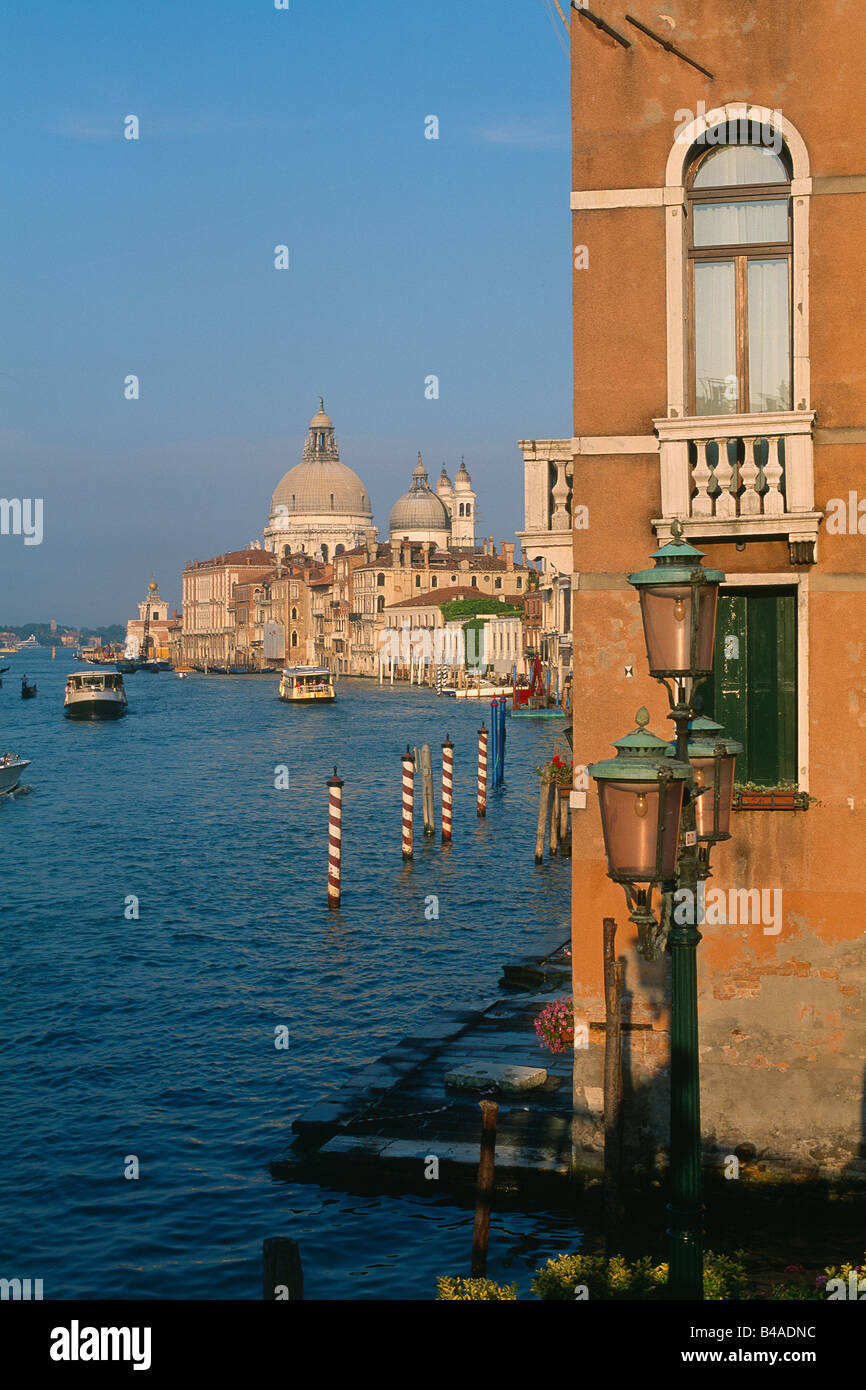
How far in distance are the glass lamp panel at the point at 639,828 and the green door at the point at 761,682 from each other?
359cm

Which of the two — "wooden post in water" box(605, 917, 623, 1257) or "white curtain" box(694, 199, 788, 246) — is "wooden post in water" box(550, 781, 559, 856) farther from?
"white curtain" box(694, 199, 788, 246)

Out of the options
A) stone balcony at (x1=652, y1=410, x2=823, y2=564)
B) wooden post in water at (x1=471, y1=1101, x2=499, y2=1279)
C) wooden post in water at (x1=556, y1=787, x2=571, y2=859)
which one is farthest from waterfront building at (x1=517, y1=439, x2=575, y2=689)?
wooden post in water at (x1=556, y1=787, x2=571, y2=859)

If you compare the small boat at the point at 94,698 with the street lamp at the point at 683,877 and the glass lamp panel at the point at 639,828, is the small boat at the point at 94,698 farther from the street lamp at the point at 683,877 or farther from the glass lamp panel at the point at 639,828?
the glass lamp panel at the point at 639,828

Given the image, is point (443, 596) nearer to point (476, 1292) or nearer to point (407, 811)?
point (407, 811)

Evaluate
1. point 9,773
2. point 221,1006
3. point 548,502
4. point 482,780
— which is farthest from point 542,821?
point 548,502

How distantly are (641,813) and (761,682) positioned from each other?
3795 mm

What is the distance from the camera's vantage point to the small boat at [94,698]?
3238 inches

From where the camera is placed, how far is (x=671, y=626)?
599cm

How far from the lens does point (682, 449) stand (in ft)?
29.4

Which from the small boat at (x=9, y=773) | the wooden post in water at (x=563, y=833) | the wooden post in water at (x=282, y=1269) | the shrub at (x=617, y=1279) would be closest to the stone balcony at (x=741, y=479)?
the shrub at (x=617, y=1279)
